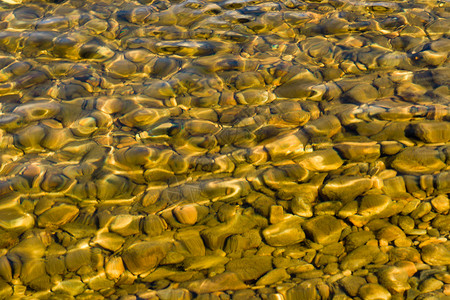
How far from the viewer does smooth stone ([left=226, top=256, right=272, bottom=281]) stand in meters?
2.95

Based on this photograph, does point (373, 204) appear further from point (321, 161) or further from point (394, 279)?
point (394, 279)

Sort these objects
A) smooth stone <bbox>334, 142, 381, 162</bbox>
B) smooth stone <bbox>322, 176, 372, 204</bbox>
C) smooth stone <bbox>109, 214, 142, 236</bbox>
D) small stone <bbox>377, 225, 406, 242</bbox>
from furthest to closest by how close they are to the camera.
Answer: smooth stone <bbox>334, 142, 381, 162</bbox>, smooth stone <bbox>322, 176, 372, 204</bbox>, smooth stone <bbox>109, 214, 142, 236</bbox>, small stone <bbox>377, 225, 406, 242</bbox>

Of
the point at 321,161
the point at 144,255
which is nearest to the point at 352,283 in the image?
the point at 321,161

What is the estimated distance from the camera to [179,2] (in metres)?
5.93

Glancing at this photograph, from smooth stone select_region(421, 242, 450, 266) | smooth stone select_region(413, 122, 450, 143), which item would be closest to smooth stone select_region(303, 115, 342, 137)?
smooth stone select_region(413, 122, 450, 143)

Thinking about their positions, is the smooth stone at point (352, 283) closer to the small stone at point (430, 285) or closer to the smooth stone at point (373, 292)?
the smooth stone at point (373, 292)

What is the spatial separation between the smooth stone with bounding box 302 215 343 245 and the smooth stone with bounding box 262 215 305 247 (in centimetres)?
6

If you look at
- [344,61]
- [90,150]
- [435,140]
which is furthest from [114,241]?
[344,61]

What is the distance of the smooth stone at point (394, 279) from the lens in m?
2.73

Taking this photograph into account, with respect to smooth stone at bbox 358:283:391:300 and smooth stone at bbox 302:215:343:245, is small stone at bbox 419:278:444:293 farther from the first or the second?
smooth stone at bbox 302:215:343:245

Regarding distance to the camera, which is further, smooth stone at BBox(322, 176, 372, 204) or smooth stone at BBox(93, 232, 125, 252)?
smooth stone at BBox(322, 176, 372, 204)

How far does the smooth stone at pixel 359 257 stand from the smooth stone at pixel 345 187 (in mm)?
442

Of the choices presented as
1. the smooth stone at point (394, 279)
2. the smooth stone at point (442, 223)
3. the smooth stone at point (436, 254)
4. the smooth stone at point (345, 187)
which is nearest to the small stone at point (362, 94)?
the smooth stone at point (345, 187)

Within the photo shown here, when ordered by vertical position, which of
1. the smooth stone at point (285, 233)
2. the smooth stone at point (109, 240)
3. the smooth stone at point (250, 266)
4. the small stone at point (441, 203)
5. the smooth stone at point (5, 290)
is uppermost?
the small stone at point (441, 203)
